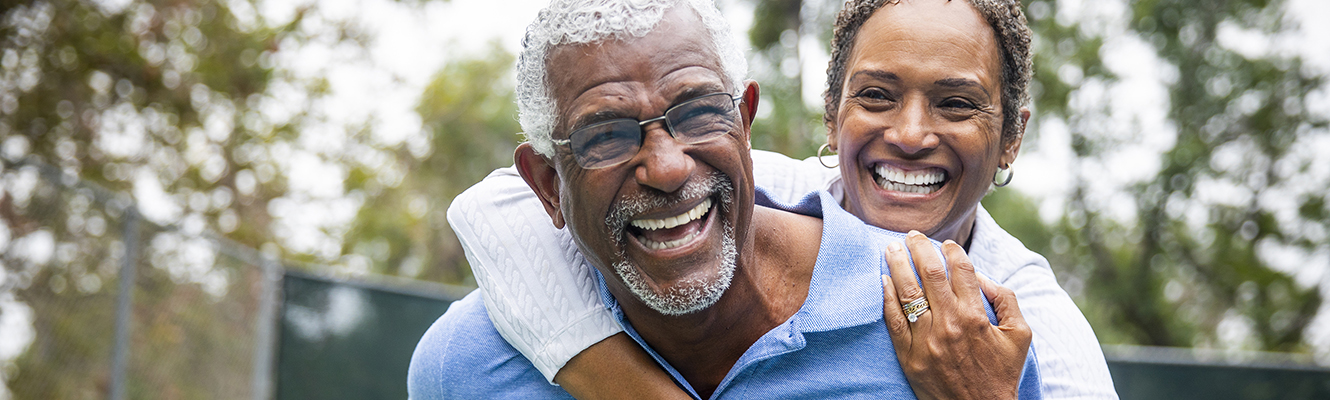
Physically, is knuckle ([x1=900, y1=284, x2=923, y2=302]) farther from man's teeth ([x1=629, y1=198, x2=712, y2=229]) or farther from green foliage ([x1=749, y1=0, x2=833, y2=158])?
green foliage ([x1=749, y1=0, x2=833, y2=158])

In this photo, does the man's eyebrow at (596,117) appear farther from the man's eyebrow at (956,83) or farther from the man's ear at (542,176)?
the man's eyebrow at (956,83)

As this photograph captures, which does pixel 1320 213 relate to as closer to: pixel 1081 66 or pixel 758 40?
pixel 1081 66

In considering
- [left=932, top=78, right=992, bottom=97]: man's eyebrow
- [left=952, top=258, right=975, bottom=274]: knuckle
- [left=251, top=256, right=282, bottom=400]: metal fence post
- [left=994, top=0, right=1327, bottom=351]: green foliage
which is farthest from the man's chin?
[left=994, top=0, right=1327, bottom=351]: green foliage

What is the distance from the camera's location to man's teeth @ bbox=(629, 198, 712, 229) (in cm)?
210

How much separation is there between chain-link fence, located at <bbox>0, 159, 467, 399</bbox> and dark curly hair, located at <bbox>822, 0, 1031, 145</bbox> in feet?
14.7

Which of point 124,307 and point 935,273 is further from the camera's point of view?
point 124,307

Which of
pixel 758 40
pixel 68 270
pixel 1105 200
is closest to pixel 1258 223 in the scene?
pixel 1105 200

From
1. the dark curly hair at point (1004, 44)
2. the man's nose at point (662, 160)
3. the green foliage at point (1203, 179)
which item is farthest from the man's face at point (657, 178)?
the green foliage at point (1203, 179)

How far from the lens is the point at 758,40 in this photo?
44.4 feet

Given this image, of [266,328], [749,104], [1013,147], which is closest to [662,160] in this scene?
[749,104]

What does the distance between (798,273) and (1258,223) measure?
667 inches

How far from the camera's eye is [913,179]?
2.80 metres

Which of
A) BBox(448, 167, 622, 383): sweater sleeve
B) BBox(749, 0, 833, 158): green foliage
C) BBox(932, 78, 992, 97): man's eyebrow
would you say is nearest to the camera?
BBox(448, 167, 622, 383): sweater sleeve

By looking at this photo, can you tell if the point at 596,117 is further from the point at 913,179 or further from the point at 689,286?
the point at 913,179
